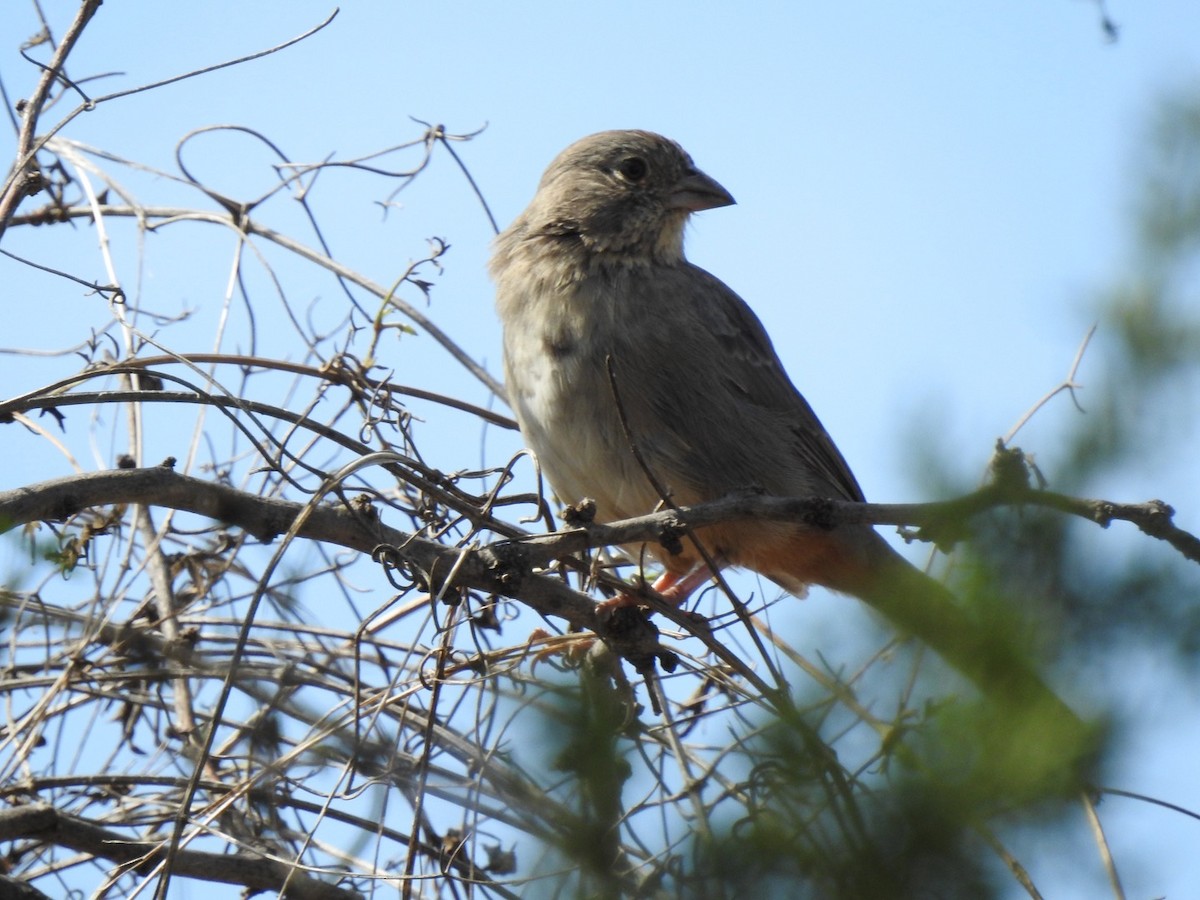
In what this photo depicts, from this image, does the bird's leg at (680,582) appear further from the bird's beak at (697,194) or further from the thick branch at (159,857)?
the thick branch at (159,857)

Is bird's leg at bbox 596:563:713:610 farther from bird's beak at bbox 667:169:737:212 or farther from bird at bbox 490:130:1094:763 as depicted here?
bird's beak at bbox 667:169:737:212

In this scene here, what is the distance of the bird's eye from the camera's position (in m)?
6.03

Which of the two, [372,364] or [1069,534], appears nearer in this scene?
[1069,534]

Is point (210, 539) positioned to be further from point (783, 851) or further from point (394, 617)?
point (783, 851)

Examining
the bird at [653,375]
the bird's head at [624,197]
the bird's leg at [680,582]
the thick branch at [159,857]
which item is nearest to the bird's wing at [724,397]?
the bird at [653,375]

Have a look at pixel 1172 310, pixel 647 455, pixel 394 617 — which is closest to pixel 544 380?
pixel 647 455

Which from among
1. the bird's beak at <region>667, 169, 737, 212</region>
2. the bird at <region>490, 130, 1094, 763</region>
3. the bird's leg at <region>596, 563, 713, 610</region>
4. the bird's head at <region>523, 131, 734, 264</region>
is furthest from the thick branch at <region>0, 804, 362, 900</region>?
the bird's beak at <region>667, 169, 737, 212</region>

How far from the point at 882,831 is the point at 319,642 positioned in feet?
9.42

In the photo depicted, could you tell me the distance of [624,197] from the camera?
5875mm

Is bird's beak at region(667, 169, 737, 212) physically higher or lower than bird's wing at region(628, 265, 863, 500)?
higher

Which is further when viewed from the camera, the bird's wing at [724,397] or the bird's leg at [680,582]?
the bird's leg at [680,582]

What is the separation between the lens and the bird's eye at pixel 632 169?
237 inches

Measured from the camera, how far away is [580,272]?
5.46 m

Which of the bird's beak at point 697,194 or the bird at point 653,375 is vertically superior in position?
the bird's beak at point 697,194
